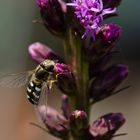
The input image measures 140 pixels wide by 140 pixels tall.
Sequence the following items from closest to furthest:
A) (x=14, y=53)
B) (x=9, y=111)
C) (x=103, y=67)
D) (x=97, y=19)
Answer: (x=97, y=19), (x=103, y=67), (x=9, y=111), (x=14, y=53)

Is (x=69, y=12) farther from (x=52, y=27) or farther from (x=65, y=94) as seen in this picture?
(x=65, y=94)

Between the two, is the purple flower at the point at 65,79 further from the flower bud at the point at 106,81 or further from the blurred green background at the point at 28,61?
the blurred green background at the point at 28,61

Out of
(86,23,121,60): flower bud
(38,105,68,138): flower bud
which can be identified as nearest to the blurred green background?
(38,105,68,138): flower bud

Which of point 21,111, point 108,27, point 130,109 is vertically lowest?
point 130,109

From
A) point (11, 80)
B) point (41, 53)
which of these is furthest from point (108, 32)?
point (11, 80)

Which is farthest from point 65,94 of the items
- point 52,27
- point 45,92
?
point 52,27

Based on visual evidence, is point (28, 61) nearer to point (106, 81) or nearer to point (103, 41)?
point (106, 81)
